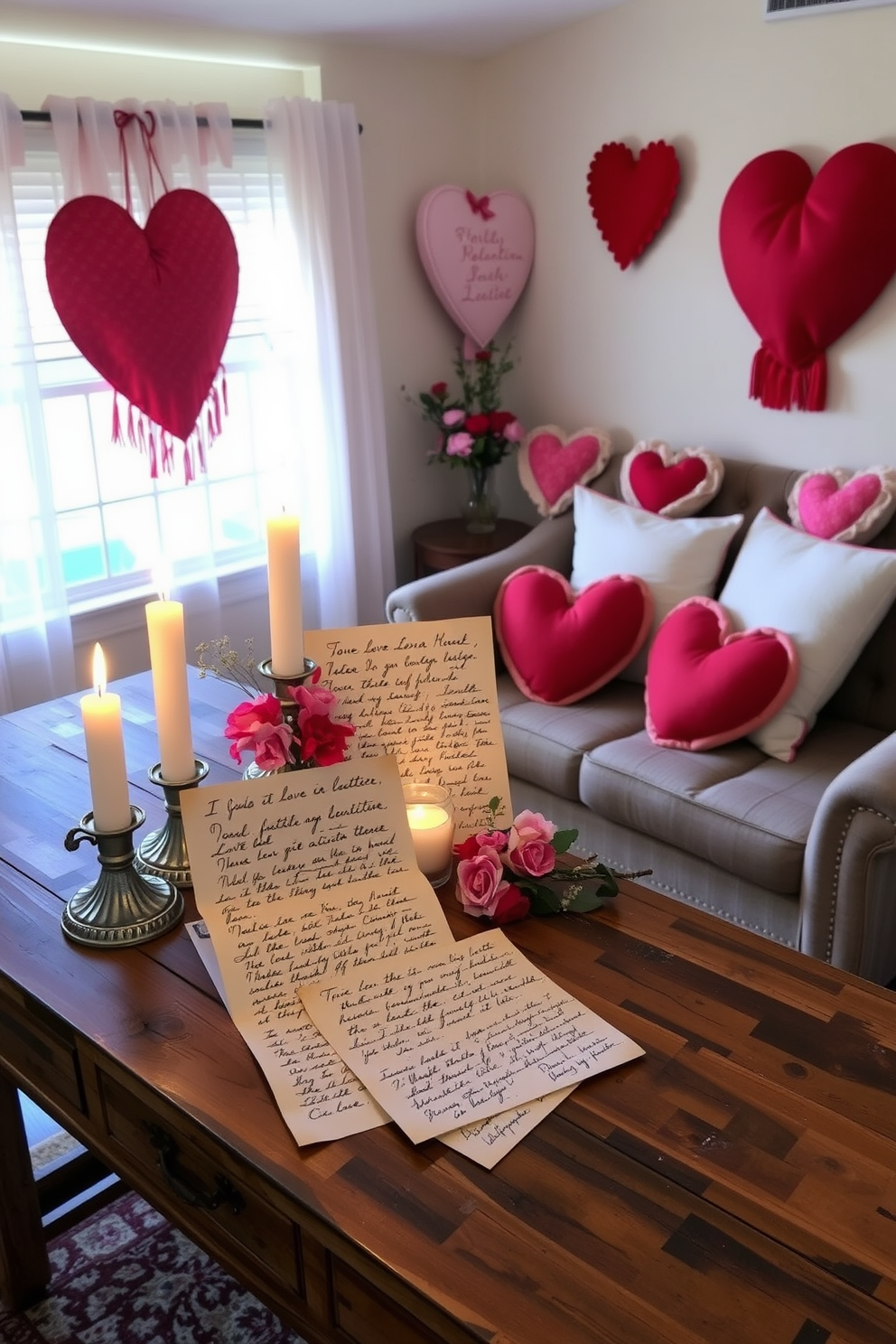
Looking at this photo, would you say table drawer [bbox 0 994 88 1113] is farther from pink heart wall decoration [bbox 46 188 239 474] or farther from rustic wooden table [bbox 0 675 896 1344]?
pink heart wall decoration [bbox 46 188 239 474]

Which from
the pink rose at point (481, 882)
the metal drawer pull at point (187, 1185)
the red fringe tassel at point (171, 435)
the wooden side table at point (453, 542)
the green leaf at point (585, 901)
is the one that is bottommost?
the metal drawer pull at point (187, 1185)

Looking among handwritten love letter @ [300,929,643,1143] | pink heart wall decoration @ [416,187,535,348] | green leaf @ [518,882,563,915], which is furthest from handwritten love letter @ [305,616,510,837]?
pink heart wall decoration @ [416,187,535,348]

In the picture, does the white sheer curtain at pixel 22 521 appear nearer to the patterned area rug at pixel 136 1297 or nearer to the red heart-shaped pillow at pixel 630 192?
the patterned area rug at pixel 136 1297

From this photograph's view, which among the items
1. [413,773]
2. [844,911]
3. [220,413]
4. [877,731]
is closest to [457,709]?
[413,773]

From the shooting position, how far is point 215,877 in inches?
48.8

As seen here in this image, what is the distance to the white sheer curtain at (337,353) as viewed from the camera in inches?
120

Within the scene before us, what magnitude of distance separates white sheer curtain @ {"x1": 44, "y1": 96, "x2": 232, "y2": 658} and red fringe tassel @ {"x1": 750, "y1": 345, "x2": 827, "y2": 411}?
4.83 feet

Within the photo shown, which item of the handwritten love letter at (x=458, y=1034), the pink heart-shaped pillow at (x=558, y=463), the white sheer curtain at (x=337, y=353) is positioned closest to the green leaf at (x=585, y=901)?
the handwritten love letter at (x=458, y=1034)

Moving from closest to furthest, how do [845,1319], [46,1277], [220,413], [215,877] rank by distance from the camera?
[845,1319] → [215,877] → [46,1277] → [220,413]

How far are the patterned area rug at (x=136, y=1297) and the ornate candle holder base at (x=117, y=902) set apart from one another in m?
0.76

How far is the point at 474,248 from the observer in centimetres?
346

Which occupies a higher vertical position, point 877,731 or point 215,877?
point 215,877

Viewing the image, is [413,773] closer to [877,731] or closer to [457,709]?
[457,709]

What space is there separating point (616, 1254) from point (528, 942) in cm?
44
